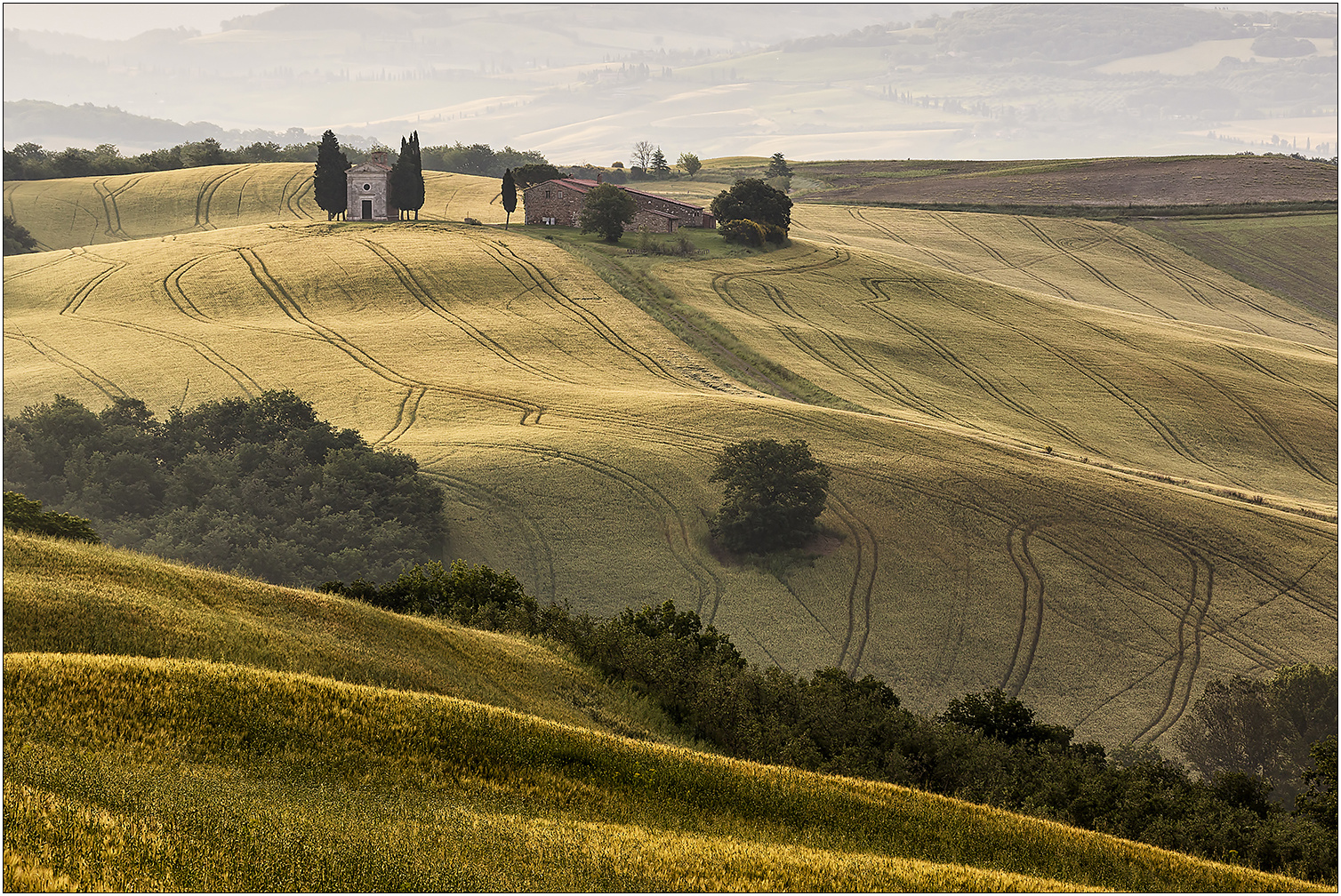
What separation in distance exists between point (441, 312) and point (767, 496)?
4251cm

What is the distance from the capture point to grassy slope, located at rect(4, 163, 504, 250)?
117062 millimetres

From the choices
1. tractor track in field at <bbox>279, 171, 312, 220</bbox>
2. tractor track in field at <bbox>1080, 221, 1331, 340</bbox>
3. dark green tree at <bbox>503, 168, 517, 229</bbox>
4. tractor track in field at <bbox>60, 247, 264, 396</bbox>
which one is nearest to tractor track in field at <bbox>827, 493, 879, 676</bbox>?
tractor track in field at <bbox>60, 247, 264, 396</bbox>

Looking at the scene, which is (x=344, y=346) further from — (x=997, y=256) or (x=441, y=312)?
(x=997, y=256)

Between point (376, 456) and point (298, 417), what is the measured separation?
328 inches

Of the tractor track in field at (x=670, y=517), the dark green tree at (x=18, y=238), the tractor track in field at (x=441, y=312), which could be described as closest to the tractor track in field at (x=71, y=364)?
the tractor track in field at (x=441, y=312)

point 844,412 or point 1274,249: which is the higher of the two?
point 1274,249

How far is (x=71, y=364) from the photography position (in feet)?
225

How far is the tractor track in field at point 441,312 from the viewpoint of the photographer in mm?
71750

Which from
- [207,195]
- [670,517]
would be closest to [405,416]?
[670,517]

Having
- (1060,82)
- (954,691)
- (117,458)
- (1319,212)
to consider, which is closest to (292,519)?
(117,458)

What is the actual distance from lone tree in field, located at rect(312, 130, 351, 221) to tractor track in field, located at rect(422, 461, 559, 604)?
2655 inches

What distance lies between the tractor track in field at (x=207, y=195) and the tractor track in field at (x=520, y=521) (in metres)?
79.5

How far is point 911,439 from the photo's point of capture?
197 ft

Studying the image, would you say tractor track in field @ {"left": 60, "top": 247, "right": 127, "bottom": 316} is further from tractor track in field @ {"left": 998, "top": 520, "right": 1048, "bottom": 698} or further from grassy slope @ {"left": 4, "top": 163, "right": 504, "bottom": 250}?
tractor track in field @ {"left": 998, "top": 520, "right": 1048, "bottom": 698}
